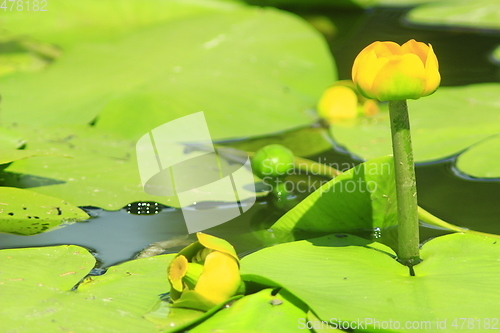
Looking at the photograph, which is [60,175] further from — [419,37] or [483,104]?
[419,37]

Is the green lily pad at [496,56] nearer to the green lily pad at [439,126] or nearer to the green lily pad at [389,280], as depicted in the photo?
the green lily pad at [439,126]

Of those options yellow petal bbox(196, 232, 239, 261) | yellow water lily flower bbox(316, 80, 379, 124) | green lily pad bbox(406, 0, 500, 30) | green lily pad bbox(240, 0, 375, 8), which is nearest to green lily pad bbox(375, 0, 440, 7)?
green lily pad bbox(240, 0, 375, 8)

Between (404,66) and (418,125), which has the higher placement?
(404,66)

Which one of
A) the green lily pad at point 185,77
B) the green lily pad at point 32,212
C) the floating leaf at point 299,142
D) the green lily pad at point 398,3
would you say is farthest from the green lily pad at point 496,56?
the green lily pad at point 32,212

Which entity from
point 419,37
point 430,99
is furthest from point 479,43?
point 430,99

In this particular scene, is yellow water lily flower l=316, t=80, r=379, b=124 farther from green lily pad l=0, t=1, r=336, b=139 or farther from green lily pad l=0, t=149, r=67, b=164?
green lily pad l=0, t=149, r=67, b=164
